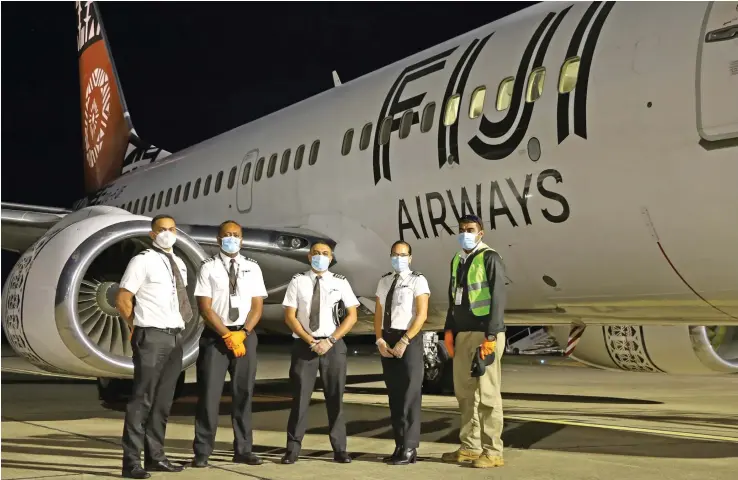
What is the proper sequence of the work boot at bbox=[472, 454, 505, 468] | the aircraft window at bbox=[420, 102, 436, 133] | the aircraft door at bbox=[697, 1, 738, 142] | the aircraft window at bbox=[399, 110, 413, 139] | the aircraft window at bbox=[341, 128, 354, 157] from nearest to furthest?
the aircraft door at bbox=[697, 1, 738, 142]
the work boot at bbox=[472, 454, 505, 468]
the aircraft window at bbox=[420, 102, 436, 133]
the aircraft window at bbox=[399, 110, 413, 139]
the aircraft window at bbox=[341, 128, 354, 157]

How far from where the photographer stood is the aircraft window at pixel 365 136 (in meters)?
7.98

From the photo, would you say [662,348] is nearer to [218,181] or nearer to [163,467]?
[163,467]

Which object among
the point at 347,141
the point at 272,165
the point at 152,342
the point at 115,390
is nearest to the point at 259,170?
the point at 272,165

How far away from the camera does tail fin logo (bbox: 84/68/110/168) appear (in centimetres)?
1842

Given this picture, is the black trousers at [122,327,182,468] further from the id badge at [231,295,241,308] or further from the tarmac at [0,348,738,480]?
the id badge at [231,295,241,308]

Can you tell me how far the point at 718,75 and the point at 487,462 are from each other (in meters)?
2.46

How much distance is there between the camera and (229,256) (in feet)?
18.1

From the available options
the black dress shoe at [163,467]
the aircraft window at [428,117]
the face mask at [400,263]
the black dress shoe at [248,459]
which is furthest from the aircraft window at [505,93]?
the black dress shoe at [163,467]

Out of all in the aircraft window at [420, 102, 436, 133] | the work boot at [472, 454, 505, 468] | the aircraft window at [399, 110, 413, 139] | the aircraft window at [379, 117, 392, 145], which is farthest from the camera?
the aircraft window at [379, 117, 392, 145]

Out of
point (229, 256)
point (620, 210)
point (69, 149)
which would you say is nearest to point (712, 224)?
point (620, 210)

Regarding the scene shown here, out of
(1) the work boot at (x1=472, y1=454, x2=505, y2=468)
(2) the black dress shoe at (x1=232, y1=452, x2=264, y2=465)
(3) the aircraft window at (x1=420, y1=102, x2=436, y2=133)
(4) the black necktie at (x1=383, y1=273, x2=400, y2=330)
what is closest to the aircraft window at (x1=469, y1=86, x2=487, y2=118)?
(3) the aircraft window at (x1=420, y1=102, x2=436, y2=133)

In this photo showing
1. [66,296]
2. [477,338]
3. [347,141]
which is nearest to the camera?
[477,338]

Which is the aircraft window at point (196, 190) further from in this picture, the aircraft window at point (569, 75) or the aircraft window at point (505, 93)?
the aircraft window at point (569, 75)

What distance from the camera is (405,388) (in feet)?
17.8
